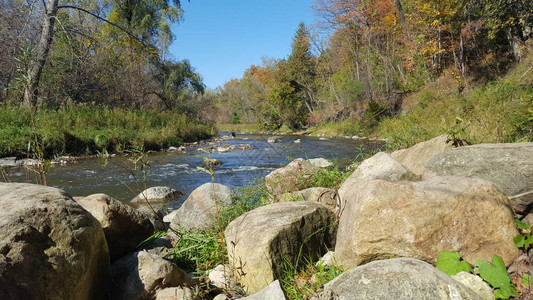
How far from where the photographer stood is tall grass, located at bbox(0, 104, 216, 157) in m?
9.64

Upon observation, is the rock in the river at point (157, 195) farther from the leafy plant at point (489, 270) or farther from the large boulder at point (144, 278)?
the leafy plant at point (489, 270)

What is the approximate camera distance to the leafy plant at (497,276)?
5.30 ft

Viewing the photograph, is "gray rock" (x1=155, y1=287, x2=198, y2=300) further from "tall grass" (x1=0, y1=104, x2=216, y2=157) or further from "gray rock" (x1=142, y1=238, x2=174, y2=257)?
"tall grass" (x1=0, y1=104, x2=216, y2=157)

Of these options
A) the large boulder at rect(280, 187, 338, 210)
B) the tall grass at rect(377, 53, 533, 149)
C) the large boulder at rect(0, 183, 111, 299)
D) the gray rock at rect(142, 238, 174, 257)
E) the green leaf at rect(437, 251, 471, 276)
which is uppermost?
the tall grass at rect(377, 53, 533, 149)

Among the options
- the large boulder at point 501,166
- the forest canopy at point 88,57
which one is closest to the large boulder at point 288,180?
the large boulder at point 501,166

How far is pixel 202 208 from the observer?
140 inches

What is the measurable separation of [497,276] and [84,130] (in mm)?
13006

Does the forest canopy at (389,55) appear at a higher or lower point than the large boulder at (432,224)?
higher

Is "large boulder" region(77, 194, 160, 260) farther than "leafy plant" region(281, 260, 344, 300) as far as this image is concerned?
Yes

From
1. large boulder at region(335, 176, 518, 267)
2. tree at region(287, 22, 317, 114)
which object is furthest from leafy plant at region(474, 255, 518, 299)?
tree at region(287, 22, 317, 114)

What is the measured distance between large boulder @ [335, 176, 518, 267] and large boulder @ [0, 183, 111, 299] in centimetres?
157

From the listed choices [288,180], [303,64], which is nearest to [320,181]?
[288,180]

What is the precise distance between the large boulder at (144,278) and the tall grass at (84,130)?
6.87 m

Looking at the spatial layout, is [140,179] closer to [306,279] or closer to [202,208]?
[202,208]
